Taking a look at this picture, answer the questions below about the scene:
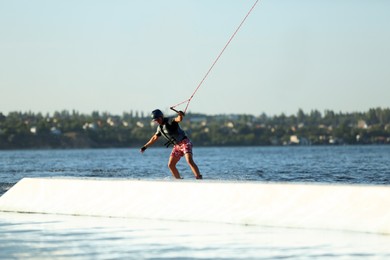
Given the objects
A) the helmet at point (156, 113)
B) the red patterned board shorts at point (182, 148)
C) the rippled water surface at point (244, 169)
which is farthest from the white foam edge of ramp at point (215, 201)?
the rippled water surface at point (244, 169)

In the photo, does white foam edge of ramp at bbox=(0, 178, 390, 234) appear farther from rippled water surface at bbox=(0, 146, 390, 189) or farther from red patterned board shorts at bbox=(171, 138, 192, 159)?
rippled water surface at bbox=(0, 146, 390, 189)

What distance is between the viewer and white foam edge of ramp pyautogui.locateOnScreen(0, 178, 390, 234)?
11.9 m

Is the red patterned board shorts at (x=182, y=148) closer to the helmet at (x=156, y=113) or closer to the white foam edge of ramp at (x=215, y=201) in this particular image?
the helmet at (x=156, y=113)

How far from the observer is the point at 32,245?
10703mm

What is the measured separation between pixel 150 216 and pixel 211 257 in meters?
4.83

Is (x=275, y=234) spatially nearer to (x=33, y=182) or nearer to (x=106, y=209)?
(x=106, y=209)

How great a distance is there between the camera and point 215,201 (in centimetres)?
1356

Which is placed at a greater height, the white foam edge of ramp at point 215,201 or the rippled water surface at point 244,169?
the white foam edge of ramp at point 215,201

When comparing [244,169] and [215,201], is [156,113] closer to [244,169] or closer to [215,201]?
[215,201]

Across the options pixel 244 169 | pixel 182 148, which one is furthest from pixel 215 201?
pixel 244 169

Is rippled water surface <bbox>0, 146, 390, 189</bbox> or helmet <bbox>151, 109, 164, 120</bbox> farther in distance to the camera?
rippled water surface <bbox>0, 146, 390, 189</bbox>

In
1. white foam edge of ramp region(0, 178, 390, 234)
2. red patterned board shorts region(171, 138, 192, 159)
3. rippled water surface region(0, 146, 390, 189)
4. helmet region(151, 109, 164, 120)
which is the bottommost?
rippled water surface region(0, 146, 390, 189)

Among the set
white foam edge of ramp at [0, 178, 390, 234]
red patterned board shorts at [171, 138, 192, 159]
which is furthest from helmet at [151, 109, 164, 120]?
white foam edge of ramp at [0, 178, 390, 234]

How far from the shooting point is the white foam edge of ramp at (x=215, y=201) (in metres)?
11.9
